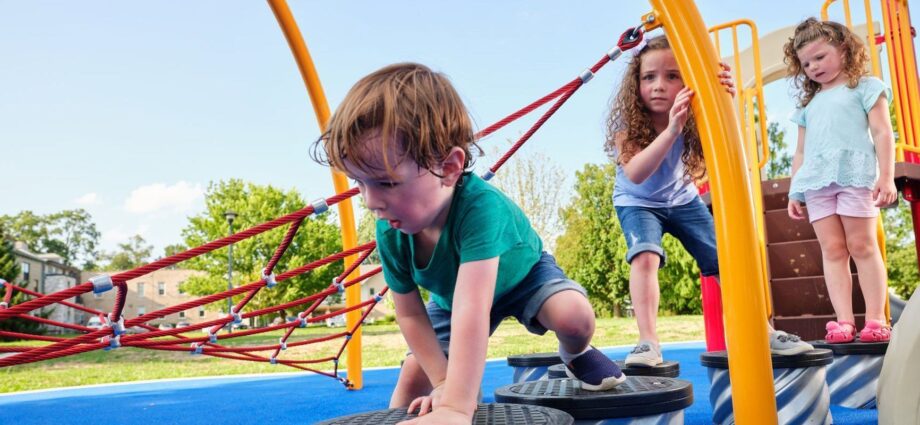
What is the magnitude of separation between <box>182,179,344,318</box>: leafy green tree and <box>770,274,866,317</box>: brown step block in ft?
64.4

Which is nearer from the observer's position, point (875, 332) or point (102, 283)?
point (102, 283)

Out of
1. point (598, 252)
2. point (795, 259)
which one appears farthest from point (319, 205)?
point (598, 252)

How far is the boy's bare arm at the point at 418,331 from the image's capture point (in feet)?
4.88

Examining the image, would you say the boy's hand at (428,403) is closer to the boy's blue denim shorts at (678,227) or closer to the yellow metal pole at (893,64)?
the boy's blue denim shorts at (678,227)

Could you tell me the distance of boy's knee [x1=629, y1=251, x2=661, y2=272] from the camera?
89.0 inches

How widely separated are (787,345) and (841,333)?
57 centimetres

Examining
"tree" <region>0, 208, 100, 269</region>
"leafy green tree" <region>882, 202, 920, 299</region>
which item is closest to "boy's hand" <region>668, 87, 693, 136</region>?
"leafy green tree" <region>882, 202, 920, 299</region>

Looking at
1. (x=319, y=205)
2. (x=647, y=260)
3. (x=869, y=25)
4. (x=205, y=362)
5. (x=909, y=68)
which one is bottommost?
(x=205, y=362)

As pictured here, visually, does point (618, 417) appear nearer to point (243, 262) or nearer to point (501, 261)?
point (501, 261)

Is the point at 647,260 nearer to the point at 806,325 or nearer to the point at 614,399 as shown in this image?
the point at 614,399

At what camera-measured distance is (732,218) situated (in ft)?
4.61

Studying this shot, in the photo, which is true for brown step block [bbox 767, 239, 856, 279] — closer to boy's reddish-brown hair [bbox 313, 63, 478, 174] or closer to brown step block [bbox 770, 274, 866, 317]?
brown step block [bbox 770, 274, 866, 317]

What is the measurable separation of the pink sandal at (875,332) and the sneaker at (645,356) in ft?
2.45

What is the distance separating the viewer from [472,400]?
47.8 inches
